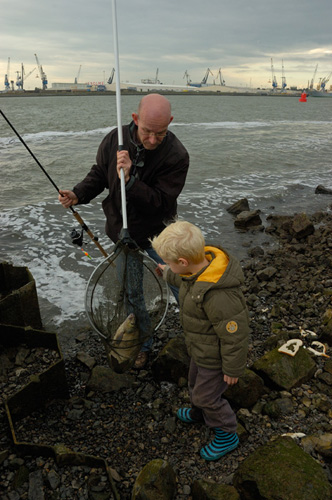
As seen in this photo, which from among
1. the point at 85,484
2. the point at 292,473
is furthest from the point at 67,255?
the point at 292,473

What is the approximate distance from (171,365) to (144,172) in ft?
5.86

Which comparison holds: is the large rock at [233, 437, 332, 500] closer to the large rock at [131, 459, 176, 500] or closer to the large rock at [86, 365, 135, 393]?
the large rock at [131, 459, 176, 500]

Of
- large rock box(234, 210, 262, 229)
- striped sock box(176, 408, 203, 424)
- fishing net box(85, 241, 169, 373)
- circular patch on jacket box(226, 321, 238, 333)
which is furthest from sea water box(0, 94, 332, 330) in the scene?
circular patch on jacket box(226, 321, 238, 333)

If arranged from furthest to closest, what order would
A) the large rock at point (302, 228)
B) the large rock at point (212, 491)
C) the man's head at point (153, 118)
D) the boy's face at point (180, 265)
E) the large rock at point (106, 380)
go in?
1. the large rock at point (302, 228)
2. the large rock at point (106, 380)
3. the man's head at point (153, 118)
4. the boy's face at point (180, 265)
5. the large rock at point (212, 491)

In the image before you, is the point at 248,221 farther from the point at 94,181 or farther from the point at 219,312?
the point at 219,312

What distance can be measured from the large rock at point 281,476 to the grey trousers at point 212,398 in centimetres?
34

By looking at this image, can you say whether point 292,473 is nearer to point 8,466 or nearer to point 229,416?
point 229,416

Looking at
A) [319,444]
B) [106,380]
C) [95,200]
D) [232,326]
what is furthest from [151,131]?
[95,200]

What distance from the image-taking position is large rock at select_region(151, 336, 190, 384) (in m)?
3.49

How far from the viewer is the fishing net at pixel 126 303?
10.2 feet

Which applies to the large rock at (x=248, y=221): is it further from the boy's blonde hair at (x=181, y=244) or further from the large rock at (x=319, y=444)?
the boy's blonde hair at (x=181, y=244)

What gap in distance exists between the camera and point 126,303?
325 centimetres

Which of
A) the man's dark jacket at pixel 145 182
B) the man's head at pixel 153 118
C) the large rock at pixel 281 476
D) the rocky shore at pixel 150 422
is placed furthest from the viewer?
the man's dark jacket at pixel 145 182

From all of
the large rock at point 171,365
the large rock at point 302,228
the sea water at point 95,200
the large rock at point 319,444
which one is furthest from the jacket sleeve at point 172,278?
the large rock at point 302,228
